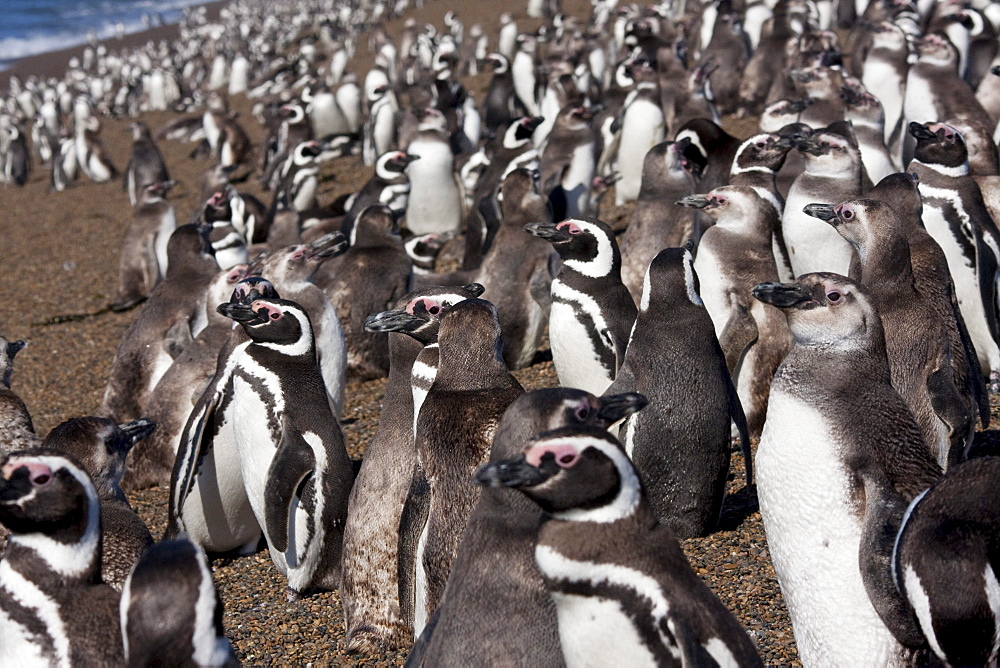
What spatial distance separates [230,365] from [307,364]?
0.47 meters

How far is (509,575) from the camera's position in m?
3.06

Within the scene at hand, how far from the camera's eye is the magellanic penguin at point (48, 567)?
3.18 metres

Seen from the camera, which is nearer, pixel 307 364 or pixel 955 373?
pixel 955 373

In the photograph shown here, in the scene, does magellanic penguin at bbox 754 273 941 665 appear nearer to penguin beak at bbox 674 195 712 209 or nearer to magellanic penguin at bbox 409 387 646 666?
magellanic penguin at bbox 409 387 646 666

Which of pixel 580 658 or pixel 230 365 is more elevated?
pixel 580 658

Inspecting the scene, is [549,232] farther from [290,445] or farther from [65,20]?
[65,20]

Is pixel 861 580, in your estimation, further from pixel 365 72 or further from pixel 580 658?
pixel 365 72

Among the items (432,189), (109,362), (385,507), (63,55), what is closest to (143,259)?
(109,362)

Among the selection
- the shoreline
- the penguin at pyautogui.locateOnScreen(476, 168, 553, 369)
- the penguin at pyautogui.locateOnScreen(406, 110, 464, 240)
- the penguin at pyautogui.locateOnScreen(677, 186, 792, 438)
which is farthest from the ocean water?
the penguin at pyautogui.locateOnScreen(677, 186, 792, 438)

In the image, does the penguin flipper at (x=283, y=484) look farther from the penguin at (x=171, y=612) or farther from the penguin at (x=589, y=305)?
the penguin at (x=171, y=612)

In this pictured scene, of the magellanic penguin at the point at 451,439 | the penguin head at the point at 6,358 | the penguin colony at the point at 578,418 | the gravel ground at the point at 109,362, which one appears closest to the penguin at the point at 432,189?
the penguin colony at the point at 578,418

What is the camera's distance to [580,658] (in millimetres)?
2898

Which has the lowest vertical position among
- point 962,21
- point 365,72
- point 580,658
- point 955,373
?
point 365,72

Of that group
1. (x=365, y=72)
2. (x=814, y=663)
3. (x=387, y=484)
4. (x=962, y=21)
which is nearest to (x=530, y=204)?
(x=387, y=484)
